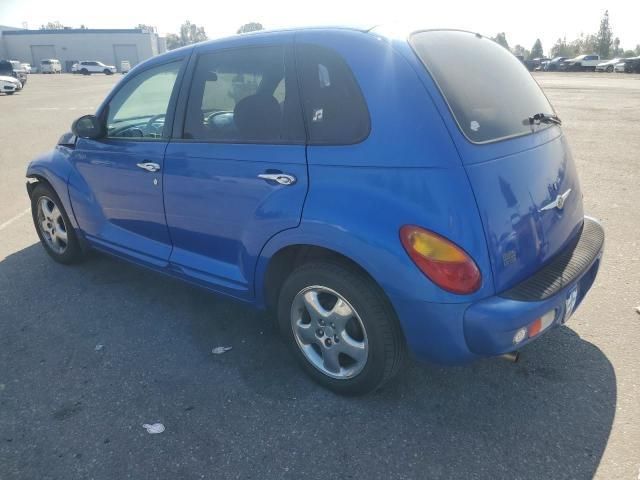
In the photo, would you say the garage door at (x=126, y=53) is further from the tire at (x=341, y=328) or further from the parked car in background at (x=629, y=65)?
the tire at (x=341, y=328)

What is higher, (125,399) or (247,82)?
(247,82)

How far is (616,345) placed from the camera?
9.98ft

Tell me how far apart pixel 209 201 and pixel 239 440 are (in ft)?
4.36

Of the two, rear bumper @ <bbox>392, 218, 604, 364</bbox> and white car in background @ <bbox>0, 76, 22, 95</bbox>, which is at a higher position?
white car in background @ <bbox>0, 76, 22, 95</bbox>

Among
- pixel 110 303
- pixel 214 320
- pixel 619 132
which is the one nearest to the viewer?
pixel 214 320

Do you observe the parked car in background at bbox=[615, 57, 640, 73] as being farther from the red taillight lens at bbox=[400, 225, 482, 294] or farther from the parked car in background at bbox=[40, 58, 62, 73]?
the parked car in background at bbox=[40, 58, 62, 73]

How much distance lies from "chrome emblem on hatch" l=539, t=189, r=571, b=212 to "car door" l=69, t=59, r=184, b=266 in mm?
2258

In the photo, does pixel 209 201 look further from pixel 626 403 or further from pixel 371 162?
pixel 626 403

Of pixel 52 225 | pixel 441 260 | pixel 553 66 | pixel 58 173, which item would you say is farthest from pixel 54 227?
pixel 553 66

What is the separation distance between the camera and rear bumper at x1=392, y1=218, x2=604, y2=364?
2.16 metres

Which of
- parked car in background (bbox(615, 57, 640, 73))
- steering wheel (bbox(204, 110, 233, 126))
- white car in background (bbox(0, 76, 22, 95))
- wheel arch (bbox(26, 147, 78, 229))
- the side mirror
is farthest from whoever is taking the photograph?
parked car in background (bbox(615, 57, 640, 73))

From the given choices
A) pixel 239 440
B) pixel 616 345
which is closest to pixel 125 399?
pixel 239 440

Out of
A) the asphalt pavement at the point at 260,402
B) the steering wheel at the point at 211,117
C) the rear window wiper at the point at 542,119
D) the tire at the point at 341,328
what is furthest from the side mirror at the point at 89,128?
the rear window wiper at the point at 542,119

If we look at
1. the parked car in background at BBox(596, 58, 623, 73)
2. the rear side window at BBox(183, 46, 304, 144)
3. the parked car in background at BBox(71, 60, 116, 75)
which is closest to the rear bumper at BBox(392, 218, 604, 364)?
the rear side window at BBox(183, 46, 304, 144)
